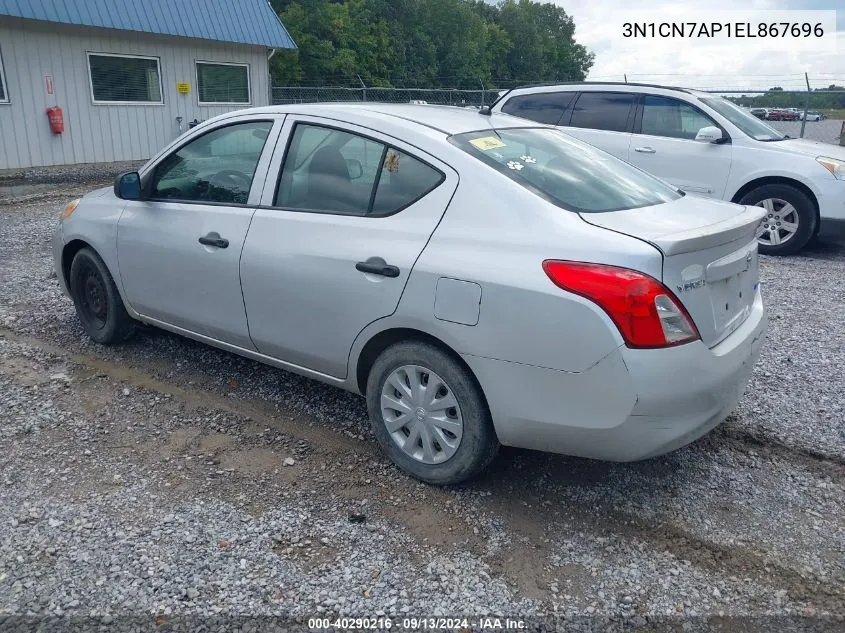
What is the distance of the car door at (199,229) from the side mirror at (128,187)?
0.15 ft

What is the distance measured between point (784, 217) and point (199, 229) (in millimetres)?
6598

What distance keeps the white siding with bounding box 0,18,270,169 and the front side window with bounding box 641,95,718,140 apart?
11.2m

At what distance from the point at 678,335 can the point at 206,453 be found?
239 cm

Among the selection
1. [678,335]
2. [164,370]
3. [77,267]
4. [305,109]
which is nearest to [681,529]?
[678,335]

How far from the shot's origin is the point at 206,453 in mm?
3725

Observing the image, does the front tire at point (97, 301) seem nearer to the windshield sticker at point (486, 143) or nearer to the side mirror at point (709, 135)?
the windshield sticker at point (486, 143)

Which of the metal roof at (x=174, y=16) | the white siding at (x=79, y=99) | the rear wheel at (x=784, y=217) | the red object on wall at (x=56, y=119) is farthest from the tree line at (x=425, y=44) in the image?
the rear wheel at (x=784, y=217)

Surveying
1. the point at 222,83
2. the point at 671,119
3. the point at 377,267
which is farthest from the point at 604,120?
the point at 222,83

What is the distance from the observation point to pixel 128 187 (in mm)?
4477

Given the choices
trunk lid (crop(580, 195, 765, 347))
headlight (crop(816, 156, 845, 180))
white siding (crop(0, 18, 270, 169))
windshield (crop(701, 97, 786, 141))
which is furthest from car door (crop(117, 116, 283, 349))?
white siding (crop(0, 18, 270, 169))

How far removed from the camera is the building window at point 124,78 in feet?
47.9

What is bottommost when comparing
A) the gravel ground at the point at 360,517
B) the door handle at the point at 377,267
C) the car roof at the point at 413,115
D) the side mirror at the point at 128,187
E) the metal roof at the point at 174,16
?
the gravel ground at the point at 360,517

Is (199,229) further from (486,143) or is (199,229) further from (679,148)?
(679,148)

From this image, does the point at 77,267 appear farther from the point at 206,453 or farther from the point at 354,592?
the point at 354,592
